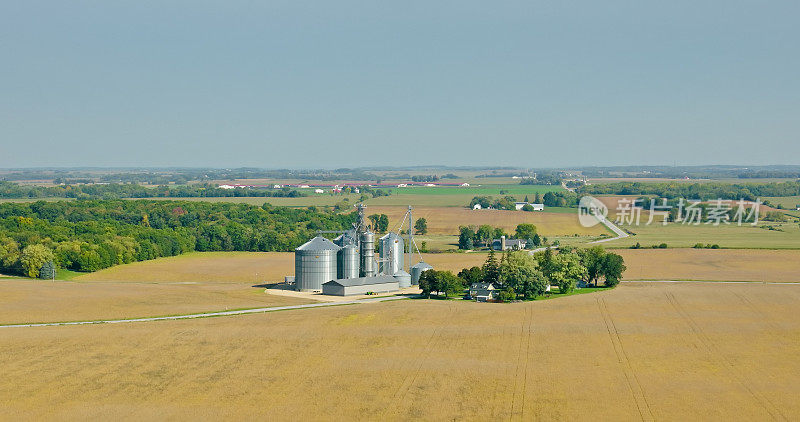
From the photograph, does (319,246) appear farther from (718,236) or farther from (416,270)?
(718,236)

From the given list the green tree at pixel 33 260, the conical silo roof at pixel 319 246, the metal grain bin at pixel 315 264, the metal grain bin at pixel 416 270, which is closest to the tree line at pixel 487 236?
the metal grain bin at pixel 416 270

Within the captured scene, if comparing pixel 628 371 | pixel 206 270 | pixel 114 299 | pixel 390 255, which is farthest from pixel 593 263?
pixel 114 299

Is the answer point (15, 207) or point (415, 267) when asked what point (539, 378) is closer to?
point (415, 267)

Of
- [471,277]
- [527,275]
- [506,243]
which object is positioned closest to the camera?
[527,275]

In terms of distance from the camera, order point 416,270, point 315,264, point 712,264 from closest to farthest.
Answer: point 315,264
point 416,270
point 712,264

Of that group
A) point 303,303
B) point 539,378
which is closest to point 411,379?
point 539,378
